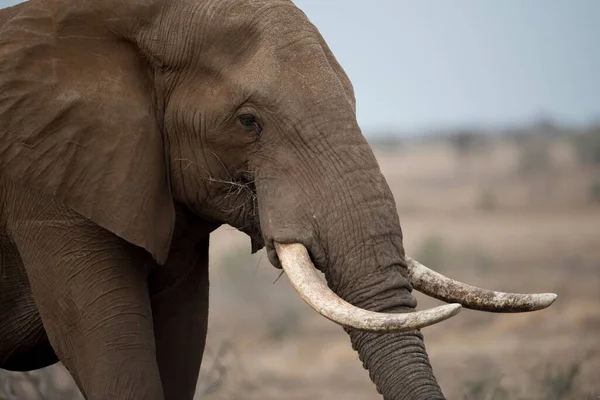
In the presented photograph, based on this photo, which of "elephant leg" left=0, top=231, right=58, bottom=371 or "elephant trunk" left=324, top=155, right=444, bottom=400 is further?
"elephant leg" left=0, top=231, right=58, bottom=371

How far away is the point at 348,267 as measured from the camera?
5602 mm

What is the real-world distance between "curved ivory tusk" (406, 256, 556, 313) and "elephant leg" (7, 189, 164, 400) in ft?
3.71

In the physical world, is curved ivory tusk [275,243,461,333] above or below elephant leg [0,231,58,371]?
above

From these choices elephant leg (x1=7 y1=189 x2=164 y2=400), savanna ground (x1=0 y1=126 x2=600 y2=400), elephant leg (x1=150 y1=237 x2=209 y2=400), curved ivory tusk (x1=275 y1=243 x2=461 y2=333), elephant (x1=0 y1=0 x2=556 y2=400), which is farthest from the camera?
savanna ground (x1=0 y1=126 x2=600 y2=400)

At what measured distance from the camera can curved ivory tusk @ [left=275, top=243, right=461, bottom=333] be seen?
5.06 m

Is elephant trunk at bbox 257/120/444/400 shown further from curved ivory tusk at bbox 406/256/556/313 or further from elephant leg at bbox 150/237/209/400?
elephant leg at bbox 150/237/209/400

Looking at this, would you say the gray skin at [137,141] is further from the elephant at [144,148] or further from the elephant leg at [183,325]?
the elephant leg at [183,325]

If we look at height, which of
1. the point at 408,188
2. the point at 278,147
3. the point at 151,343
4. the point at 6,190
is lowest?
the point at 408,188

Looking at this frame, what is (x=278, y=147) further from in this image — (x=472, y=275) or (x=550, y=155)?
(x=550, y=155)

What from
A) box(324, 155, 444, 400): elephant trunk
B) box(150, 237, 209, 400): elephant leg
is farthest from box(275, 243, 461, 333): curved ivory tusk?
box(150, 237, 209, 400): elephant leg

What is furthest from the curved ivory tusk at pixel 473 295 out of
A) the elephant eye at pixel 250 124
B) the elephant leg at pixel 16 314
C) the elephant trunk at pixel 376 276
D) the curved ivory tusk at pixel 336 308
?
the elephant leg at pixel 16 314

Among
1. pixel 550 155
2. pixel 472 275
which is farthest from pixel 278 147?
pixel 550 155

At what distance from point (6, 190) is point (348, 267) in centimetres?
153

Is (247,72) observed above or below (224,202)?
above
